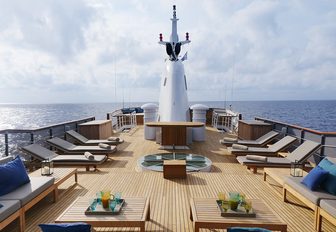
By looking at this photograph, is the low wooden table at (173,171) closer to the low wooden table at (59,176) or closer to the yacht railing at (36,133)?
the low wooden table at (59,176)

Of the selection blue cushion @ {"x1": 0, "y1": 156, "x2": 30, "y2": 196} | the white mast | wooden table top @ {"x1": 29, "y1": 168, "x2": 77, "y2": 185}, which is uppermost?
the white mast

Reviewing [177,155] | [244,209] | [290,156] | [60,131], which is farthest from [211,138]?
[244,209]

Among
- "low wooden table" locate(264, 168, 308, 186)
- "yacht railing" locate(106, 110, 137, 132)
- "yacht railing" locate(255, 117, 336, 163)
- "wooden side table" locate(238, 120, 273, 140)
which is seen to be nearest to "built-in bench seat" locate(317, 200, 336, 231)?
"low wooden table" locate(264, 168, 308, 186)

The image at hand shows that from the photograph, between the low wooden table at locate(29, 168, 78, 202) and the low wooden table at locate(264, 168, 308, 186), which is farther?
the low wooden table at locate(264, 168, 308, 186)

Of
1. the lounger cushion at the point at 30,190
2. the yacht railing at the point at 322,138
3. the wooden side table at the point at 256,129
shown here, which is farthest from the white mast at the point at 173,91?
the lounger cushion at the point at 30,190

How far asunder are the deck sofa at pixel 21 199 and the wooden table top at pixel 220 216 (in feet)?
6.85

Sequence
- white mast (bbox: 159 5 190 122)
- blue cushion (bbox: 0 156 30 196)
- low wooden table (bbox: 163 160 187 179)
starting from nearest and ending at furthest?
1. blue cushion (bbox: 0 156 30 196)
2. low wooden table (bbox: 163 160 187 179)
3. white mast (bbox: 159 5 190 122)

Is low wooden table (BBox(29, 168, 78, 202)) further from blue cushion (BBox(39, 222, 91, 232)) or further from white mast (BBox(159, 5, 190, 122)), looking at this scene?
white mast (BBox(159, 5, 190, 122))

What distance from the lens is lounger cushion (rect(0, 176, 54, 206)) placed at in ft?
10.7

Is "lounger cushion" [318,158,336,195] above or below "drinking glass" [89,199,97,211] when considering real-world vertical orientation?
above

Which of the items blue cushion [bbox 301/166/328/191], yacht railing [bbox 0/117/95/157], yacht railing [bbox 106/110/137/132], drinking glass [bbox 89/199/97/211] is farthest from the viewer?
yacht railing [bbox 106/110/137/132]

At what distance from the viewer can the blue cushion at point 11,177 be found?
338cm

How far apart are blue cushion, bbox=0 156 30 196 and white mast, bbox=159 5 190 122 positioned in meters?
5.93

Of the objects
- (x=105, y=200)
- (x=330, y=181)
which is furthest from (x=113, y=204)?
(x=330, y=181)
